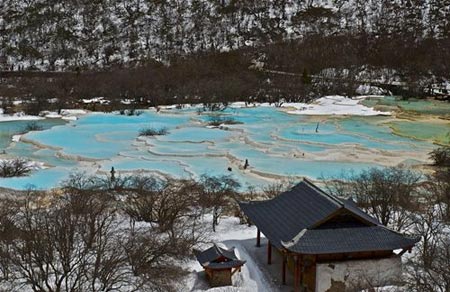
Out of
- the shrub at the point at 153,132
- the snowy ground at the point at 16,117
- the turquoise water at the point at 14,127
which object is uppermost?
Result: the snowy ground at the point at 16,117

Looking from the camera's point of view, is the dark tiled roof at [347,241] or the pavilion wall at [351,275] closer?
the dark tiled roof at [347,241]

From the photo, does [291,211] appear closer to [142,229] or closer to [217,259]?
[217,259]

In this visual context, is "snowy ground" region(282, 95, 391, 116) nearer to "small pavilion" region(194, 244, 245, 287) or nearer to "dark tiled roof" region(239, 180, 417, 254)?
"dark tiled roof" region(239, 180, 417, 254)

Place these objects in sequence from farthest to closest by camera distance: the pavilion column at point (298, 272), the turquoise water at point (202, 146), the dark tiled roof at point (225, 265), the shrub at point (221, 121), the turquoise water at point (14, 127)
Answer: the shrub at point (221, 121), the turquoise water at point (14, 127), the turquoise water at point (202, 146), the dark tiled roof at point (225, 265), the pavilion column at point (298, 272)

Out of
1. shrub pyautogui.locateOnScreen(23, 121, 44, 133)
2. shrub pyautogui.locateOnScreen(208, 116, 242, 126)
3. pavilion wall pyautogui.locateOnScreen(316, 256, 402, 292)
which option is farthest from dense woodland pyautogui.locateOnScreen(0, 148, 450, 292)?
shrub pyautogui.locateOnScreen(23, 121, 44, 133)

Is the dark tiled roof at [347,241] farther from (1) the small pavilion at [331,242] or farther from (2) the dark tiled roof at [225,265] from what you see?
(2) the dark tiled roof at [225,265]

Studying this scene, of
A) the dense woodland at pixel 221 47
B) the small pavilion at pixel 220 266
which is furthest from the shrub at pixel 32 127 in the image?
the small pavilion at pixel 220 266
